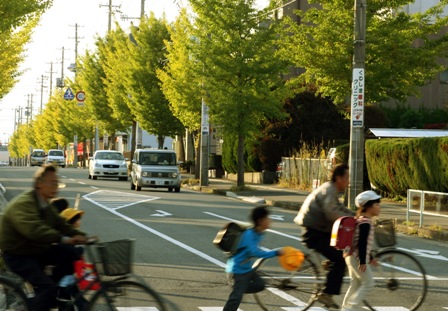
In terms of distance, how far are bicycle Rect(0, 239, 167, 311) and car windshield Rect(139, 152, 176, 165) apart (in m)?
30.4

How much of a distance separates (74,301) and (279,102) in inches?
1215

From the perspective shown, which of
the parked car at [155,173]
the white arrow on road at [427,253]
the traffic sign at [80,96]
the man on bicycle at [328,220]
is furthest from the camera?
the traffic sign at [80,96]

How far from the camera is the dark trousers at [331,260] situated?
9781 mm

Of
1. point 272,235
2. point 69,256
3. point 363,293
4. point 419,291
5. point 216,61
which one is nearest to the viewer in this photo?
point 69,256

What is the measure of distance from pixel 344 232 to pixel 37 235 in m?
3.20

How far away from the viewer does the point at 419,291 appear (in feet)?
33.7

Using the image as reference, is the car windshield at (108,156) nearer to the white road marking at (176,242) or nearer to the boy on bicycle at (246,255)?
the white road marking at (176,242)

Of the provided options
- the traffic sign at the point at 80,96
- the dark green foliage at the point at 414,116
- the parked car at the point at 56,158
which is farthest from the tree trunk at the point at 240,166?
the traffic sign at the point at 80,96

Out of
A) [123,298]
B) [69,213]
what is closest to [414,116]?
[69,213]

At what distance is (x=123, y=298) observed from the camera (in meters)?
7.79

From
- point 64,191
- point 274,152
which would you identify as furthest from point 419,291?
point 274,152

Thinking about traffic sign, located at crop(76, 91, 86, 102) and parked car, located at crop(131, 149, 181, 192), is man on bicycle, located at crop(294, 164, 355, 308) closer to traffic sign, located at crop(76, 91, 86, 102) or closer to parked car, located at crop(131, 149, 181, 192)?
parked car, located at crop(131, 149, 181, 192)

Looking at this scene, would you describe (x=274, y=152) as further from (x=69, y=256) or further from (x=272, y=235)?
(x=69, y=256)

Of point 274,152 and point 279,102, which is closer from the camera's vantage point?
point 279,102
